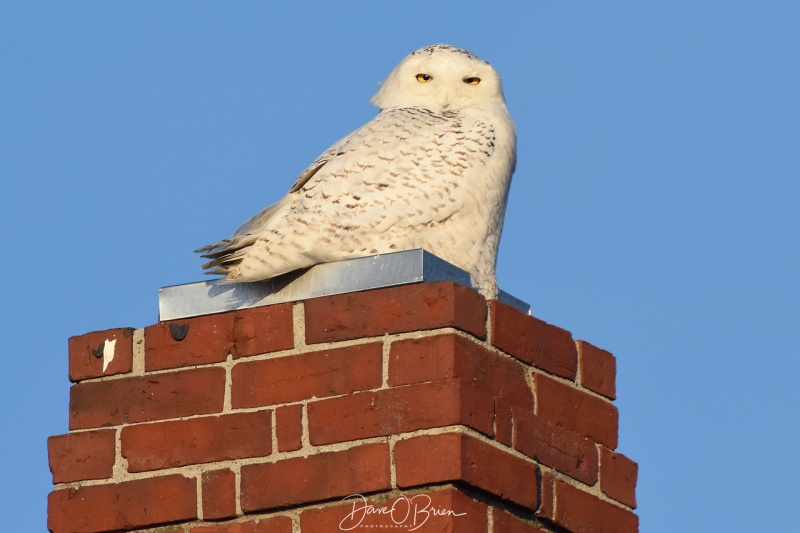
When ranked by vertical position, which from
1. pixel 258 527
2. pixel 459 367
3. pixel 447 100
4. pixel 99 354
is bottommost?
pixel 258 527

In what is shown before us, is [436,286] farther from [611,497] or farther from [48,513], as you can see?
[48,513]

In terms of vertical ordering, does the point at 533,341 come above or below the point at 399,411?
above

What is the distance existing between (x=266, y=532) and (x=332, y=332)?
449mm

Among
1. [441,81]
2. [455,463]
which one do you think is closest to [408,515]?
[455,463]

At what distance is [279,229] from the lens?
366 cm

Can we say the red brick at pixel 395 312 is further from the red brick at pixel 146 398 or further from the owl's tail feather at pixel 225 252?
the owl's tail feather at pixel 225 252

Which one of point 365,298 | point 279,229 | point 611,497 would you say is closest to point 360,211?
point 279,229

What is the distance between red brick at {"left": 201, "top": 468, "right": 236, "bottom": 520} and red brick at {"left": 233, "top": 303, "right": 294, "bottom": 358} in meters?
0.28

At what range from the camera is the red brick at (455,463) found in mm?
2703

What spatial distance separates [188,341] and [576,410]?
3.00 feet

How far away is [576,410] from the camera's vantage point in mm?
3182

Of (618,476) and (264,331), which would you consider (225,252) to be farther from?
(618,476)

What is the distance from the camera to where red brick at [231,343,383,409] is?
289 centimetres

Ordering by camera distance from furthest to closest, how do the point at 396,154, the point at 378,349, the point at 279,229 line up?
the point at 396,154
the point at 279,229
the point at 378,349
